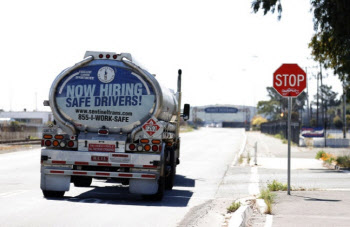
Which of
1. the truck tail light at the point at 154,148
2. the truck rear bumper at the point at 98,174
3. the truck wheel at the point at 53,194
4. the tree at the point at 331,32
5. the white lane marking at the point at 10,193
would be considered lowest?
the white lane marking at the point at 10,193

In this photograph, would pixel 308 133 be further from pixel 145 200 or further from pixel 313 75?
pixel 145 200

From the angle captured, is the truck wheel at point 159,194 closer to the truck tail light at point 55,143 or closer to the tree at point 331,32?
the truck tail light at point 55,143

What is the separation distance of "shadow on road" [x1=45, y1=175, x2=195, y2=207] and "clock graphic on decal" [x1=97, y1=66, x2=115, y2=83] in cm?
267

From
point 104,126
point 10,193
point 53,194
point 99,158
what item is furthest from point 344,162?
point 10,193

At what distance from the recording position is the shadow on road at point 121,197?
42.0ft

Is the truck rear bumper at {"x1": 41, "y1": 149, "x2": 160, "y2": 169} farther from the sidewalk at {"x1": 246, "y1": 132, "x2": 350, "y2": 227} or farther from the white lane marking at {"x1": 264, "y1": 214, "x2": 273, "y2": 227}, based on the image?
the white lane marking at {"x1": 264, "y1": 214, "x2": 273, "y2": 227}

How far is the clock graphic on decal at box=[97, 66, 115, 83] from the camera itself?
521 inches

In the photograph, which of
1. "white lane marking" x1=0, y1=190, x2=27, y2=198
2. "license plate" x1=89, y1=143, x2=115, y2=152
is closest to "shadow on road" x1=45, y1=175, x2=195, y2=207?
"license plate" x1=89, y1=143, x2=115, y2=152

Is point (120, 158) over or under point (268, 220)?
over

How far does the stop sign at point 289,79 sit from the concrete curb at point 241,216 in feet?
12.4

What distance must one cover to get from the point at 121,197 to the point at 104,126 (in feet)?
5.90

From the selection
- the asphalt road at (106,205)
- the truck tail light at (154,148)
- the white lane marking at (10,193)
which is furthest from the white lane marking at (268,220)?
the white lane marking at (10,193)

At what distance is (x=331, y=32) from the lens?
21828 mm

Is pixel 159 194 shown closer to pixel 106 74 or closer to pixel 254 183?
pixel 106 74
